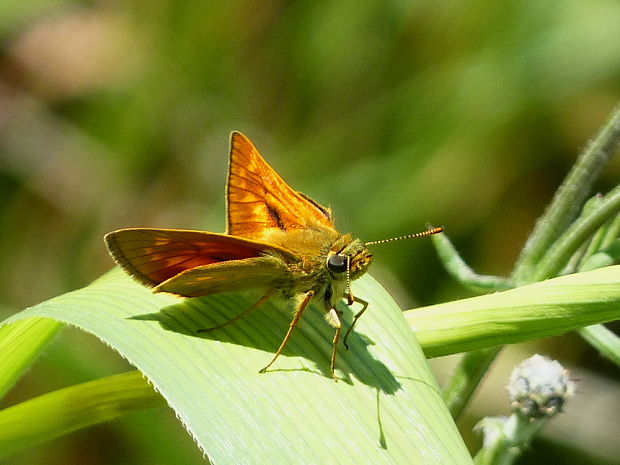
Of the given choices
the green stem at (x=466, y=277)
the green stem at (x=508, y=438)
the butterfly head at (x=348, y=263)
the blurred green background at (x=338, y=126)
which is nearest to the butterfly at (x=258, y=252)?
the butterfly head at (x=348, y=263)

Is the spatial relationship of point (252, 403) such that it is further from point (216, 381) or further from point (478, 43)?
point (478, 43)

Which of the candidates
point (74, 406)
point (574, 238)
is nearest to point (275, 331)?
point (74, 406)

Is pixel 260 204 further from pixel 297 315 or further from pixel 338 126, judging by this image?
pixel 338 126

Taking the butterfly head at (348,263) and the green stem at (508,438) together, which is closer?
the butterfly head at (348,263)

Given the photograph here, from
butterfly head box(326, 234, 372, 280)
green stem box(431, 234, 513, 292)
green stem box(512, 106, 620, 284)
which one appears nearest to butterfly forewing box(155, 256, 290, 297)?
butterfly head box(326, 234, 372, 280)

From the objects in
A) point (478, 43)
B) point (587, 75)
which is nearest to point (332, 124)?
point (478, 43)

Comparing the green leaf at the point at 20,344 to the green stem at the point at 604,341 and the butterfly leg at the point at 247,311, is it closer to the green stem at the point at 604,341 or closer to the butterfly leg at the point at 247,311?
the butterfly leg at the point at 247,311

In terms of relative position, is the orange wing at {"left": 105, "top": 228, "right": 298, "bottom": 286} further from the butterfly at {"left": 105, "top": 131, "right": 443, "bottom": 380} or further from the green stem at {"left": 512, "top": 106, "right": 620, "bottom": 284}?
the green stem at {"left": 512, "top": 106, "right": 620, "bottom": 284}
